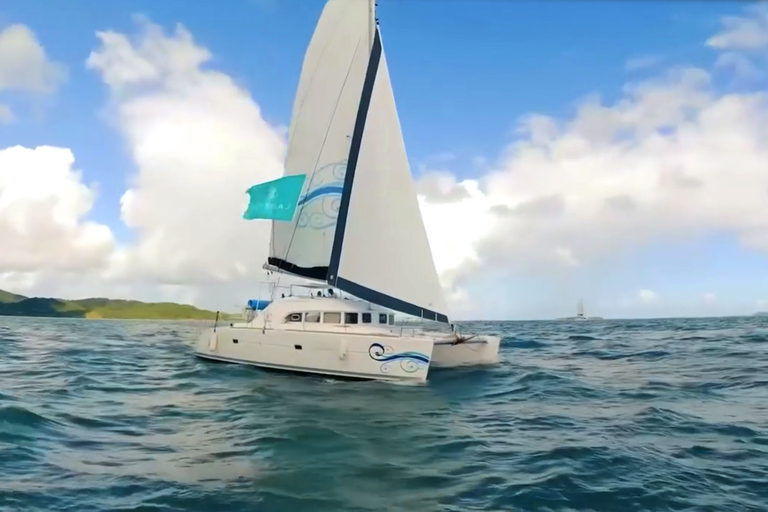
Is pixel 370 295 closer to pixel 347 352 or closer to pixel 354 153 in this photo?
pixel 347 352

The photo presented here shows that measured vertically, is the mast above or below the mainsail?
above

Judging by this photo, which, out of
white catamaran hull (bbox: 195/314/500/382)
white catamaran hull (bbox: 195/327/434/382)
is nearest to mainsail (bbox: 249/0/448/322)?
white catamaran hull (bbox: 195/314/500/382)

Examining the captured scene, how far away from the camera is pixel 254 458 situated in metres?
9.15

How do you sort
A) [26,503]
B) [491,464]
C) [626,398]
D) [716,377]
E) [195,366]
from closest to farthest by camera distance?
[26,503] < [491,464] < [626,398] < [716,377] < [195,366]

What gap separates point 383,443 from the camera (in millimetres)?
10422

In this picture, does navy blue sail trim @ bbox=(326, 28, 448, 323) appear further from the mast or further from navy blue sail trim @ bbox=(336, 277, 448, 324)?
the mast

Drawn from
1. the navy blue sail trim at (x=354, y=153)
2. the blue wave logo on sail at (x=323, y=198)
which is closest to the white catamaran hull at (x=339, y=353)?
the navy blue sail trim at (x=354, y=153)

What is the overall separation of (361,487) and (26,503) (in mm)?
4085

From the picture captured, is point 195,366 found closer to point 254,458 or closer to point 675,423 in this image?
point 254,458

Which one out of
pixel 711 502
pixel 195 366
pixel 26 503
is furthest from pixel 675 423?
pixel 195 366

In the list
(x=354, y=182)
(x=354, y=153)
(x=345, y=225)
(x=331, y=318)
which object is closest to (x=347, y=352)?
(x=331, y=318)

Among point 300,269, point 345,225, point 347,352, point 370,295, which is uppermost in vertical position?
point 345,225

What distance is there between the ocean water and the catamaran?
1.15m

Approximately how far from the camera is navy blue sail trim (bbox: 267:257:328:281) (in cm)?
2247
